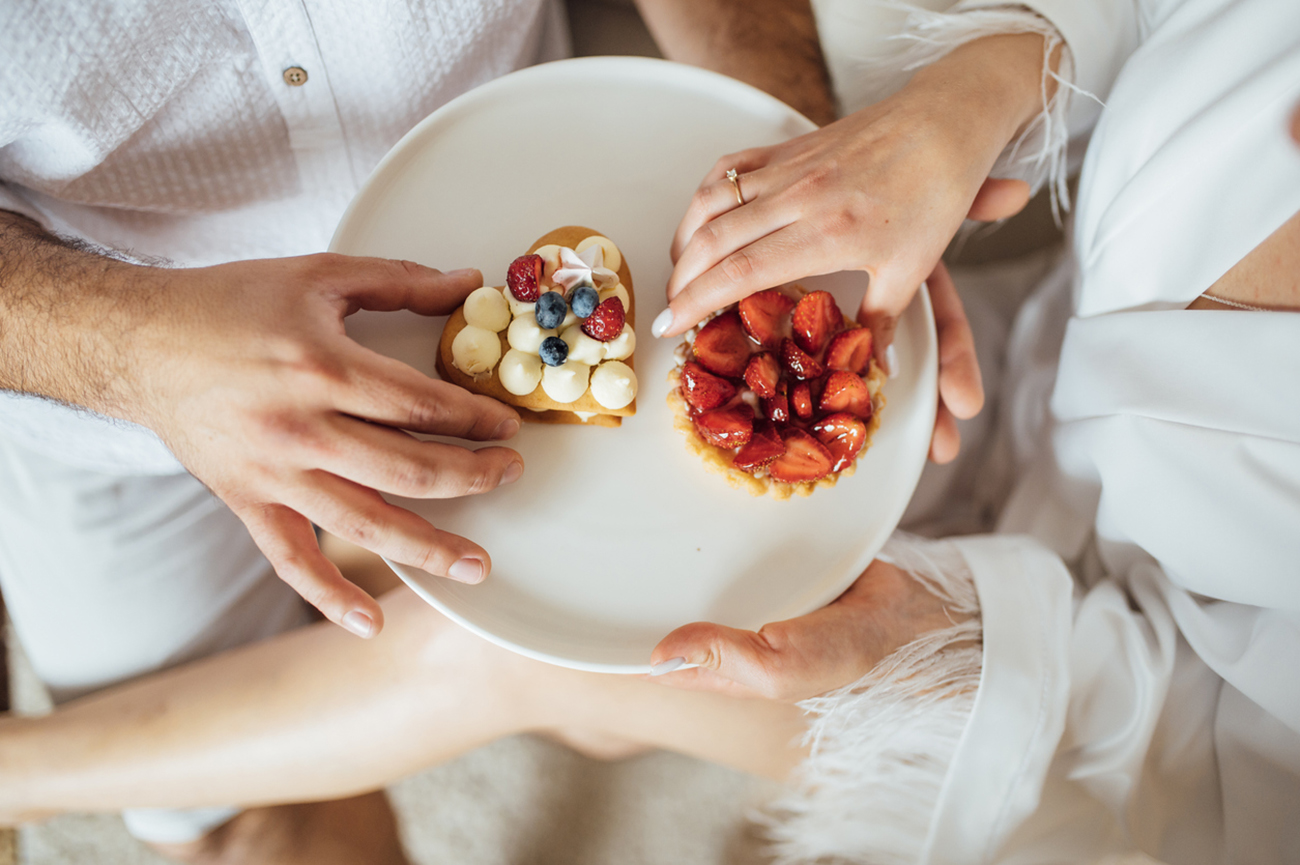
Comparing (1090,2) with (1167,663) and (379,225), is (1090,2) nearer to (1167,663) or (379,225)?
(1167,663)

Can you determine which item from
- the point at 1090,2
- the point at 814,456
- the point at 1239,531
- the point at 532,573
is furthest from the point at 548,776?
the point at 1090,2

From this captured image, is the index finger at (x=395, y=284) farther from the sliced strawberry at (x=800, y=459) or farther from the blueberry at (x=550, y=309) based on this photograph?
the sliced strawberry at (x=800, y=459)

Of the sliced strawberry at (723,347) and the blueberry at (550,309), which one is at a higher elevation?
the blueberry at (550,309)

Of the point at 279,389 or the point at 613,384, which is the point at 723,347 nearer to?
the point at 613,384

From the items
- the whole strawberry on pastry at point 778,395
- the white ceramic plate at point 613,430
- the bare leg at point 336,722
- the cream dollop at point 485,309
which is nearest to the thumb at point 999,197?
the white ceramic plate at point 613,430

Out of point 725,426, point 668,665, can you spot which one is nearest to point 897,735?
point 668,665

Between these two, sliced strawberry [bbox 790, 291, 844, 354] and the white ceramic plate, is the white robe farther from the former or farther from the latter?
sliced strawberry [bbox 790, 291, 844, 354]
